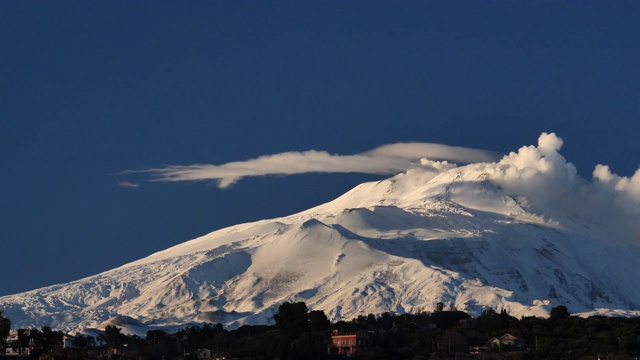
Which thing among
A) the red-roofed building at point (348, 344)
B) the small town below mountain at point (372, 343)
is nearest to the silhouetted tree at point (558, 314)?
the small town below mountain at point (372, 343)

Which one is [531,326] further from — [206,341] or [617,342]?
[206,341]

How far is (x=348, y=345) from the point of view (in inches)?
5492

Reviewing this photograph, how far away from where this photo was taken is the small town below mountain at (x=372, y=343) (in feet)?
424

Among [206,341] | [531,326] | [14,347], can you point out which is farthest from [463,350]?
[14,347]

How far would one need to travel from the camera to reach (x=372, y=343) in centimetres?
14012

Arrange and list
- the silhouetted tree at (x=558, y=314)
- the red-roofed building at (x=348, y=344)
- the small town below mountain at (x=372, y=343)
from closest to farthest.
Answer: the small town below mountain at (x=372, y=343) < the red-roofed building at (x=348, y=344) < the silhouetted tree at (x=558, y=314)

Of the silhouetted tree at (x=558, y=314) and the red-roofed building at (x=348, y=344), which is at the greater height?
the silhouetted tree at (x=558, y=314)

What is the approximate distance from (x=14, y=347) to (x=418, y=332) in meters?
41.4

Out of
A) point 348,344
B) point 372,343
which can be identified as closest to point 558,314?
point 372,343

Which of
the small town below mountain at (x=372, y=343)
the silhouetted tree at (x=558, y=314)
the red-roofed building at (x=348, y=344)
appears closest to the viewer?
the small town below mountain at (x=372, y=343)

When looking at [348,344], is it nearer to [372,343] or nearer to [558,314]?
[372,343]

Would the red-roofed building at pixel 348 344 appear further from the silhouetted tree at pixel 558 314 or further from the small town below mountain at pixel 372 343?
the silhouetted tree at pixel 558 314

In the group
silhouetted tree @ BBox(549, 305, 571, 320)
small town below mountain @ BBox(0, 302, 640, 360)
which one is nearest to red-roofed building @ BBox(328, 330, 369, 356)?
small town below mountain @ BBox(0, 302, 640, 360)

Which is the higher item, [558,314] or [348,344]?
[558,314]
